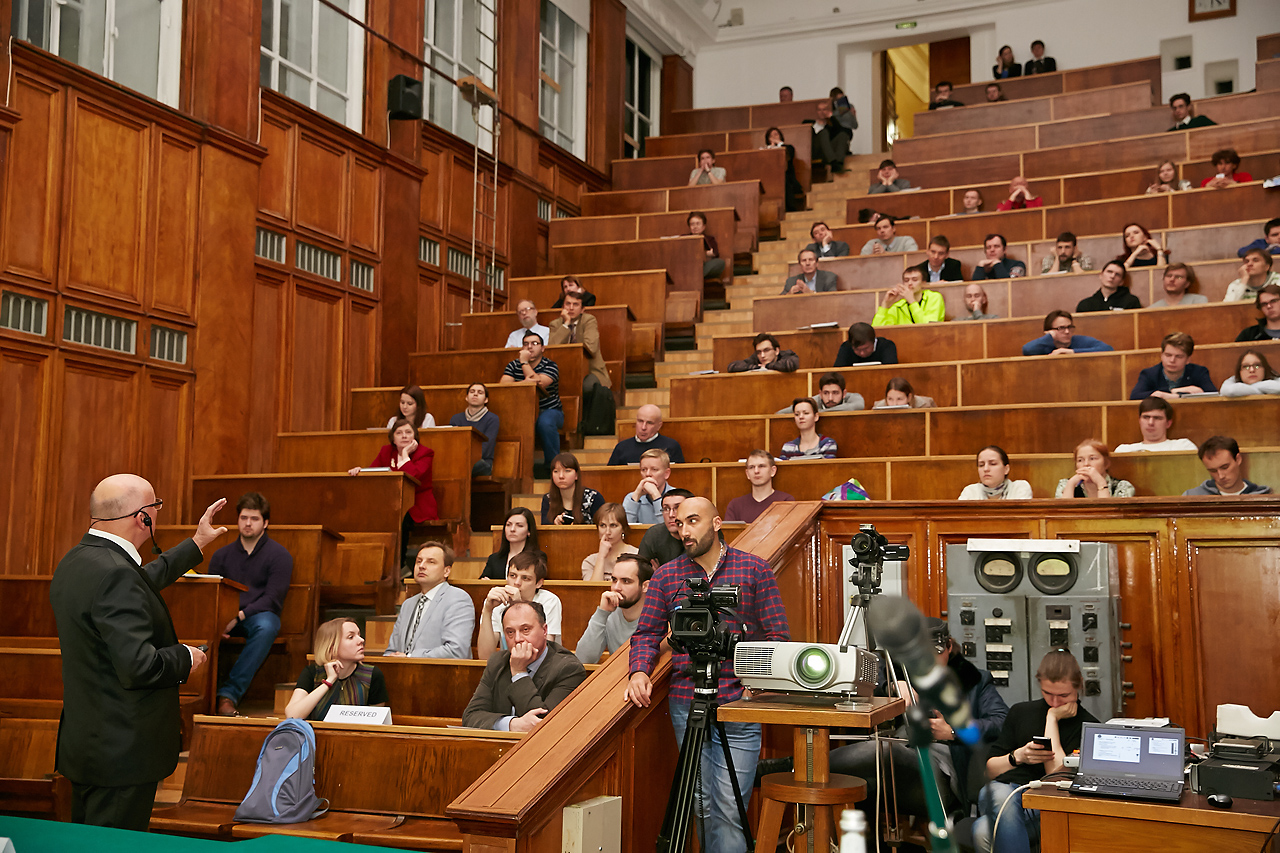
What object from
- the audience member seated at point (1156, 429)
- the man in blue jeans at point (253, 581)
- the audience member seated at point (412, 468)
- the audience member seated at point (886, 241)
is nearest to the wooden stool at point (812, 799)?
the man in blue jeans at point (253, 581)

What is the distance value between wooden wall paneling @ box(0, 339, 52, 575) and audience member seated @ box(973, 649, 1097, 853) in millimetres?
3501

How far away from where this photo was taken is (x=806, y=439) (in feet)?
15.7

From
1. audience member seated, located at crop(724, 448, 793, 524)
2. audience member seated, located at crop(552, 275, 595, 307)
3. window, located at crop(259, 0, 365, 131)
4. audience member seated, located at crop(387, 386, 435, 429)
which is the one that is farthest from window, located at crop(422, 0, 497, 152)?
audience member seated, located at crop(724, 448, 793, 524)

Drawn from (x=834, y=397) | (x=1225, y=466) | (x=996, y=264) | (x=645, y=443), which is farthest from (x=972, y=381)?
(x=1225, y=466)

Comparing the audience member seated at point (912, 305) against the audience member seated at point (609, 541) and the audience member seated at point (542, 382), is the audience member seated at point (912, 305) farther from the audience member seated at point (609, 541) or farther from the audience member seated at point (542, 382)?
the audience member seated at point (609, 541)

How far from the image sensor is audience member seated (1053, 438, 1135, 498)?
3898mm

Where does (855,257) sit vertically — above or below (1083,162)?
below

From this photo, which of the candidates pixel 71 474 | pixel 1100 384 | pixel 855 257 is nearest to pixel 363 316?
pixel 71 474

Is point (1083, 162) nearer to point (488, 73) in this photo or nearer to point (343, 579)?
point (488, 73)

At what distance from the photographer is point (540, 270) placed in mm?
7801

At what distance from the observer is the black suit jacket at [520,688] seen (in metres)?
3.02

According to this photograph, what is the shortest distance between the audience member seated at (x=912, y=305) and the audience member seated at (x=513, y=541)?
2.57 metres

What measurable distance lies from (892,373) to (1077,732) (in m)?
2.59

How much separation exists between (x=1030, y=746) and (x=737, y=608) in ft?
2.67
